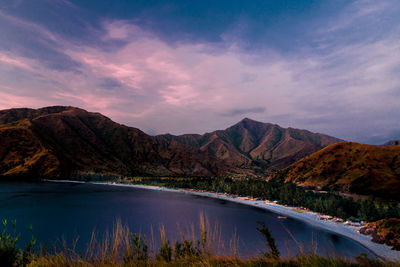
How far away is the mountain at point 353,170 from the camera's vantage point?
96562 millimetres

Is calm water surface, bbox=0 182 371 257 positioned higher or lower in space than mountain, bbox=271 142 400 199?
lower

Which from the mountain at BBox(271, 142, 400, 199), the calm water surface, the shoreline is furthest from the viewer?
the mountain at BBox(271, 142, 400, 199)

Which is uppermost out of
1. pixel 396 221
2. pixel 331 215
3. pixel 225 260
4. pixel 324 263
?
pixel 324 263

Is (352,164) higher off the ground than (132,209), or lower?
higher

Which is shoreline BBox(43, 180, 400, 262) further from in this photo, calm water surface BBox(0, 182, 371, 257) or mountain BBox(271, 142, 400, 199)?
mountain BBox(271, 142, 400, 199)

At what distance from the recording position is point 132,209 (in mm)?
87938

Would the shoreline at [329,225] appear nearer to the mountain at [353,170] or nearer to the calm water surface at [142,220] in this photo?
the calm water surface at [142,220]

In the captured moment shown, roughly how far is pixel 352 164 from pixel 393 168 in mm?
16326

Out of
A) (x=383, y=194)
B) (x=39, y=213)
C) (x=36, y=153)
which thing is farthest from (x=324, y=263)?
(x=36, y=153)

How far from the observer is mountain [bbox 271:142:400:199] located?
96562mm

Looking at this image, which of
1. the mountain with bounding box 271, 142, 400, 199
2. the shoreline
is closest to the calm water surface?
the shoreline

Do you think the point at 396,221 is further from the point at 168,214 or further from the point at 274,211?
the point at 168,214

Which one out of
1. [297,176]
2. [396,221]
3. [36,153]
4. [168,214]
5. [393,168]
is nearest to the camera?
[396,221]

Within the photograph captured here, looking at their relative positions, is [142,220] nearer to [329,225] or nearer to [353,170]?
[329,225]
